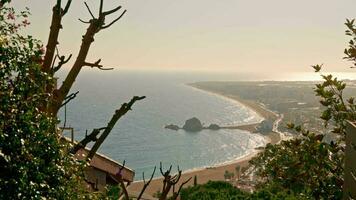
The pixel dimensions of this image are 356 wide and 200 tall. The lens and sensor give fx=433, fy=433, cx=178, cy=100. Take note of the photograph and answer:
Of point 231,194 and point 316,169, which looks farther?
point 231,194

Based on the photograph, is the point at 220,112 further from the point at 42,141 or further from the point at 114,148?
the point at 42,141

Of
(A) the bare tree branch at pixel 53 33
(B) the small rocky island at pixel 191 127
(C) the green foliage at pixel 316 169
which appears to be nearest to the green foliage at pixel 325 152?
(C) the green foliage at pixel 316 169

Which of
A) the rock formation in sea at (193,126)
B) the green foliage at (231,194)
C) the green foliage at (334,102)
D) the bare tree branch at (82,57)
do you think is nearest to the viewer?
the bare tree branch at (82,57)

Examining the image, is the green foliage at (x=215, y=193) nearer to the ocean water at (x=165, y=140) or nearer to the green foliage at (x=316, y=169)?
the green foliage at (x=316, y=169)

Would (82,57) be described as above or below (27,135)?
above

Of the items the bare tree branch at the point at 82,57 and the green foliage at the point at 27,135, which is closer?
the green foliage at the point at 27,135

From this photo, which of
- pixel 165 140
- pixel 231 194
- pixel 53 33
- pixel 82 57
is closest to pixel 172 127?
pixel 165 140

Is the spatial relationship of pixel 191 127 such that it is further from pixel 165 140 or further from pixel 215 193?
pixel 215 193

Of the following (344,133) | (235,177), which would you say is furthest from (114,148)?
(344,133)

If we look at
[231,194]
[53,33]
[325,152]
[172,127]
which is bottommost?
[172,127]
